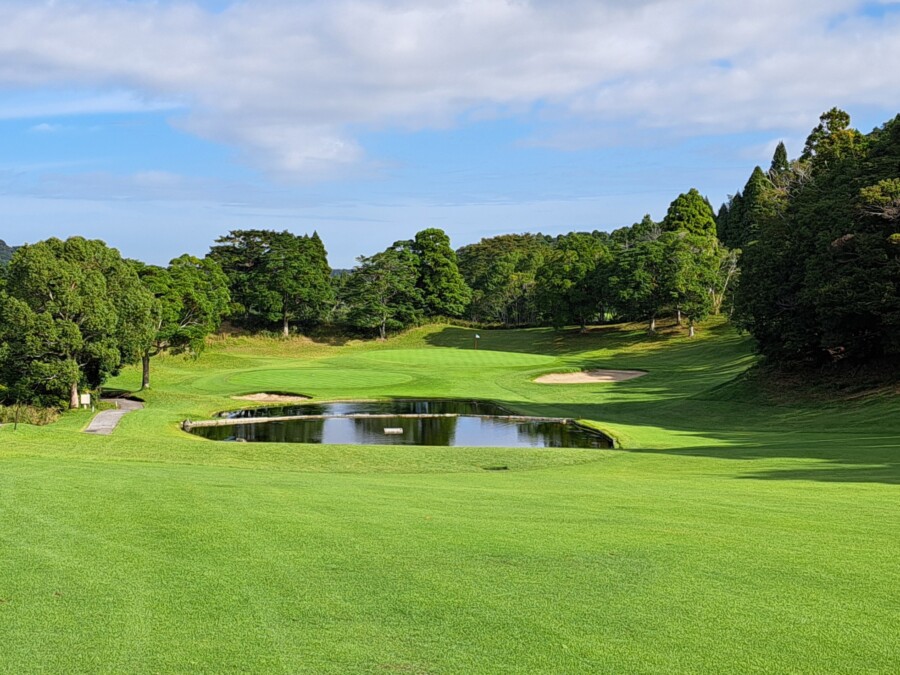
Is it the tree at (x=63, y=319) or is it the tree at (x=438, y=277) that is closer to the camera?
the tree at (x=63, y=319)

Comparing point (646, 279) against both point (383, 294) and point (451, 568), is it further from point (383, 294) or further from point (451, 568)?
point (451, 568)

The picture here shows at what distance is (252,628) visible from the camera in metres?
6.33

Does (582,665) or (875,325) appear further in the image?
(875,325)

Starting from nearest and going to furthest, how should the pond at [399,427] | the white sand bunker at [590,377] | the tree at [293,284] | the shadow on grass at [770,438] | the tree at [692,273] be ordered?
the shadow on grass at [770,438] → the pond at [399,427] → the white sand bunker at [590,377] → the tree at [692,273] → the tree at [293,284]

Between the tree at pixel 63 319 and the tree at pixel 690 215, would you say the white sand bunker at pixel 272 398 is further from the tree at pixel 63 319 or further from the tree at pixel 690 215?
the tree at pixel 690 215

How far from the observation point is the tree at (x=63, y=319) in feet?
110

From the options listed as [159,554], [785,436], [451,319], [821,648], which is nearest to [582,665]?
[821,648]

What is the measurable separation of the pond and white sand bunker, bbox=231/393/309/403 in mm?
1973

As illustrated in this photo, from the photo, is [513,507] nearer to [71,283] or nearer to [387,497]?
[387,497]

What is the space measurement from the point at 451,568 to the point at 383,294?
7948cm

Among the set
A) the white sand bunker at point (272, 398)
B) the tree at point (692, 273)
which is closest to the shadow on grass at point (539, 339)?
the tree at point (692, 273)

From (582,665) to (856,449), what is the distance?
1769cm

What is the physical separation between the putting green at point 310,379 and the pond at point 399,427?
22.6 feet

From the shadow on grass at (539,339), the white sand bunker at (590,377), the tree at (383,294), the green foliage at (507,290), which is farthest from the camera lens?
the green foliage at (507,290)
